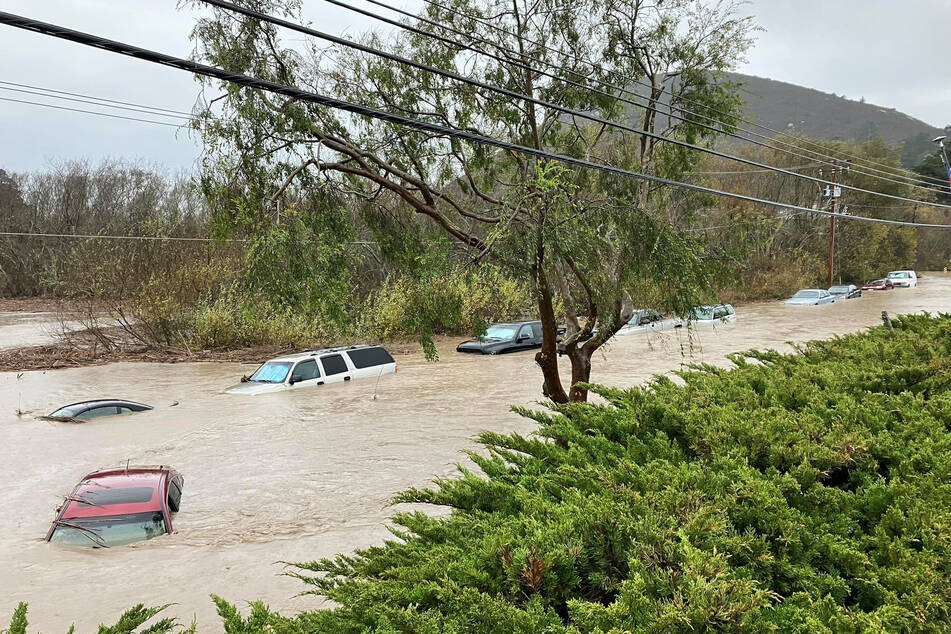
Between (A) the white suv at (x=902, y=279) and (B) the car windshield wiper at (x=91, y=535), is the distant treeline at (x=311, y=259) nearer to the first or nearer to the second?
(A) the white suv at (x=902, y=279)

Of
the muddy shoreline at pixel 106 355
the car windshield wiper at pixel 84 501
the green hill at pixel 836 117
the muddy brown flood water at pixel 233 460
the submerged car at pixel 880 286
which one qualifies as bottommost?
the muddy brown flood water at pixel 233 460

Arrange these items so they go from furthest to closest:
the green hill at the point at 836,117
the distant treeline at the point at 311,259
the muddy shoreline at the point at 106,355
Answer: the green hill at the point at 836,117
the muddy shoreline at the point at 106,355
the distant treeline at the point at 311,259

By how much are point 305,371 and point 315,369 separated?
28cm

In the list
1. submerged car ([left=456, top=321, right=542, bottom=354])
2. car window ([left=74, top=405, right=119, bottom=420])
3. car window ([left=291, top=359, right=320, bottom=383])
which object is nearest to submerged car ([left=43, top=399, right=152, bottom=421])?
car window ([left=74, top=405, right=119, bottom=420])

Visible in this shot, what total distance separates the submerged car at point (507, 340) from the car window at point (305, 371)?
20.6 feet

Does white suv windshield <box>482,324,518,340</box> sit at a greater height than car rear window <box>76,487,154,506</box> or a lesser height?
greater

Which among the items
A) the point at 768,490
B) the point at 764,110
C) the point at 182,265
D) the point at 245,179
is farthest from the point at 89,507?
the point at 764,110

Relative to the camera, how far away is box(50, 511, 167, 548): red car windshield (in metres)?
8.17

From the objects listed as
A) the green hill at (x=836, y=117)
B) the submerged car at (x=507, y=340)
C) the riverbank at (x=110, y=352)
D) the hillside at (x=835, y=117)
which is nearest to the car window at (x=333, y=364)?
the submerged car at (x=507, y=340)

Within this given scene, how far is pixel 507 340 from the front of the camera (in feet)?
74.6

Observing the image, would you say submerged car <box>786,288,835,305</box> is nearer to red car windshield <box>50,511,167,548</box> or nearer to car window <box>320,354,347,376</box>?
car window <box>320,354,347,376</box>

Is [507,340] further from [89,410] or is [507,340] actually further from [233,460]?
[89,410]

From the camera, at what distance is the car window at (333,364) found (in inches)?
703

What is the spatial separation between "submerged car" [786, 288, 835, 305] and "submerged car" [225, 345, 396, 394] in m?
28.1
